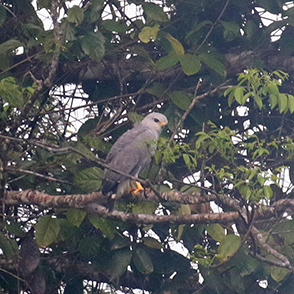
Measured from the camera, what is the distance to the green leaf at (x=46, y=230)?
352cm

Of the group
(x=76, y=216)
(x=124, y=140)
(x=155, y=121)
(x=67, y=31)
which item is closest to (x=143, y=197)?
(x=76, y=216)

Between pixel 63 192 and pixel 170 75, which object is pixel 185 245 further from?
pixel 170 75

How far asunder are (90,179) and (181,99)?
89cm

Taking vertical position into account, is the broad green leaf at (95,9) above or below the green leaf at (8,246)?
above

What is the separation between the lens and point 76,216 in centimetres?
354

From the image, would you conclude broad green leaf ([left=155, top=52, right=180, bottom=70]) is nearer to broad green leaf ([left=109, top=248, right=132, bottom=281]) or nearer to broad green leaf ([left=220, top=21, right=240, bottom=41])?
broad green leaf ([left=220, top=21, right=240, bottom=41])

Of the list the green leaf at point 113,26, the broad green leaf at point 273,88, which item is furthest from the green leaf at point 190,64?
the broad green leaf at point 273,88

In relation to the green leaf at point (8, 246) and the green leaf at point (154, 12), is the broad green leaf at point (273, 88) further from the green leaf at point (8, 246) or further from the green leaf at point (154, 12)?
the green leaf at point (8, 246)

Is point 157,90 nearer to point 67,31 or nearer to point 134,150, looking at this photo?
point 134,150

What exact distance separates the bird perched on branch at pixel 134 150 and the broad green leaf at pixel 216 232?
1.91 ft

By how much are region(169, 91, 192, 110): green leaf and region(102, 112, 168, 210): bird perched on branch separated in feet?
0.51

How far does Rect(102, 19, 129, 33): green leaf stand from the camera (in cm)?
397

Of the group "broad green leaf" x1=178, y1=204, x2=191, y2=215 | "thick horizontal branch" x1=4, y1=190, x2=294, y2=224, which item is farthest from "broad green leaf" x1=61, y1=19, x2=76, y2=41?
"broad green leaf" x1=178, y1=204, x2=191, y2=215

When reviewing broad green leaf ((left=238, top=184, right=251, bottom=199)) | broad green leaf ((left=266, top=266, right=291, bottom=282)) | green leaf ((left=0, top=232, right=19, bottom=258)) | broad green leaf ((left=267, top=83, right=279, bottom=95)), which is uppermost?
broad green leaf ((left=267, top=83, right=279, bottom=95))
